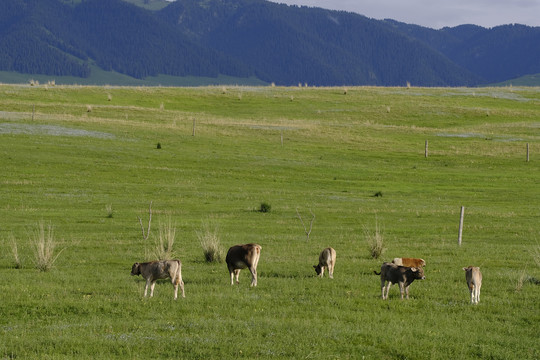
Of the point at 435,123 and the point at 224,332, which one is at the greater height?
the point at 435,123

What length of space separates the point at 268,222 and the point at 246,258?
58.1 ft

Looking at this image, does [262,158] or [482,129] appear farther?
[482,129]

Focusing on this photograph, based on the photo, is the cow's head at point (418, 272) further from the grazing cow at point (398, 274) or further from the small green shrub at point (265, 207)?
the small green shrub at point (265, 207)

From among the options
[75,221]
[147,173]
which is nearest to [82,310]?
[75,221]

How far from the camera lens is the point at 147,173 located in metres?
54.9

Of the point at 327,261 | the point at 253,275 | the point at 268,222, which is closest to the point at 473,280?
the point at 327,261

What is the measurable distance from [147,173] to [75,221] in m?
18.3

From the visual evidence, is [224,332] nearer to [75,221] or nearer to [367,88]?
[75,221]

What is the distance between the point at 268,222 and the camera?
37844mm

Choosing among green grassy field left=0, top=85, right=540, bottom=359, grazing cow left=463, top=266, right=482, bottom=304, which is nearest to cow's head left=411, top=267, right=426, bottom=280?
green grassy field left=0, top=85, right=540, bottom=359

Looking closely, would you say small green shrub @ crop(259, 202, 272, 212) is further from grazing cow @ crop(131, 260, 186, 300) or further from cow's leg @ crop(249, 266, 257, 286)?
grazing cow @ crop(131, 260, 186, 300)

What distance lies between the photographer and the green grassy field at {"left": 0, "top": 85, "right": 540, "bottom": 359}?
15.2 m

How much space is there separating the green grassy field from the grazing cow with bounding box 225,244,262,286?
59 centimetres

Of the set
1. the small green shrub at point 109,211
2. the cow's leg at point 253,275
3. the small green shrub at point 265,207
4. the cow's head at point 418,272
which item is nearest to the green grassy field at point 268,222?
the small green shrub at point 109,211
